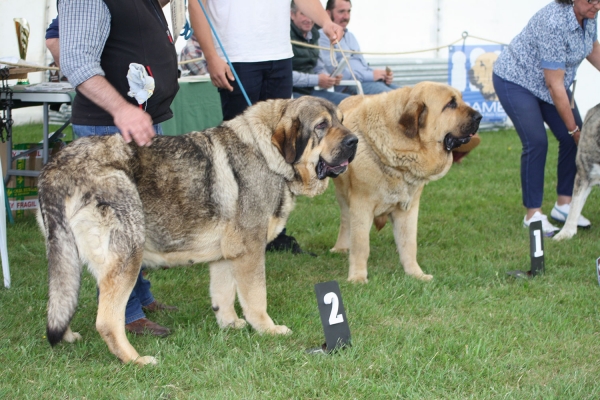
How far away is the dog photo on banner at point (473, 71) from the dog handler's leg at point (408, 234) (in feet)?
26.7

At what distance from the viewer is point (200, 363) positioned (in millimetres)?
3451

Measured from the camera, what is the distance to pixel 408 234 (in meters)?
5.12

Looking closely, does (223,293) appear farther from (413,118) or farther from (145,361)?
(413,118)

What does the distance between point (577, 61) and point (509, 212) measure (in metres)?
1.78

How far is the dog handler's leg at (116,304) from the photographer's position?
329 centimetres

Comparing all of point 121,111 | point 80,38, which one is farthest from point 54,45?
point 121,111

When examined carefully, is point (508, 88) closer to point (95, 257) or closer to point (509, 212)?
point (509, 212)

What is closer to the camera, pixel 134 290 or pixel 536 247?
pixel 134 290

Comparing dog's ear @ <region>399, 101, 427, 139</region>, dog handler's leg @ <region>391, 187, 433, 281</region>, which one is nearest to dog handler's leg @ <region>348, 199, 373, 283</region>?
dog handler's leg @ <region>391, 187, 433, 281</region>

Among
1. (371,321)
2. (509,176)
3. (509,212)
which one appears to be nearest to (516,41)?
(509,212)

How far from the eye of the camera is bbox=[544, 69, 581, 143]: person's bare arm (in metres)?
5.98

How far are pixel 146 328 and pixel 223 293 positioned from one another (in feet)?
1.63

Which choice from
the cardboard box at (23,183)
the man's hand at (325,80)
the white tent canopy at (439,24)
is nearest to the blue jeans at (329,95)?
the man's hand at (325,80)

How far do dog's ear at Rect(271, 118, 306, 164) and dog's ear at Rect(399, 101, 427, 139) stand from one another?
120cm
